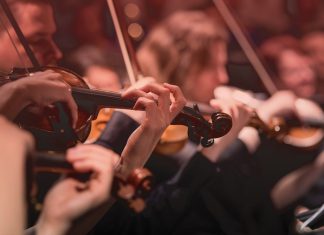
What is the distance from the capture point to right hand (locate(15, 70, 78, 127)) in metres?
1.08

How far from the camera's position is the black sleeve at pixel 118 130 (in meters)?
1.20

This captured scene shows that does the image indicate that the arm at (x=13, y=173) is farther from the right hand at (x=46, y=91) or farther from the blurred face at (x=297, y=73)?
the blurred face at (x=297, y=73)

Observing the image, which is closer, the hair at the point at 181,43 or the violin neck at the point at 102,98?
the violin neck at the point at 102,98

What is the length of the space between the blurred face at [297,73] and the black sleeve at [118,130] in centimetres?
45

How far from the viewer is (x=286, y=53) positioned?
4.93 ft

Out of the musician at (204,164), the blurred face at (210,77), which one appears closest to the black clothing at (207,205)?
the musician at (204,164)

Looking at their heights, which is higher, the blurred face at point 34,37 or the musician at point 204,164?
the blurred face at point 34,37

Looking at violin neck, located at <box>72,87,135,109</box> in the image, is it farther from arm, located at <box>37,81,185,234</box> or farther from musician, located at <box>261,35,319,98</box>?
musician, located at <box>261,35,319,98</box>

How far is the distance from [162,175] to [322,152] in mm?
409

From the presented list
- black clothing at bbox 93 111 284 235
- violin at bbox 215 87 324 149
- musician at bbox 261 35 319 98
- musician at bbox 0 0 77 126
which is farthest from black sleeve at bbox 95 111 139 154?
musician at bbox 261 35 319 98

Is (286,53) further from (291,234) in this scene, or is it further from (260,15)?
(291,234)

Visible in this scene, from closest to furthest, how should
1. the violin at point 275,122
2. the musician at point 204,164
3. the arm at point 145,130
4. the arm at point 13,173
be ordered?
the arm at point 13,173, the arm at point 145,130, the musician at point 204,164, the violin at point 275,122

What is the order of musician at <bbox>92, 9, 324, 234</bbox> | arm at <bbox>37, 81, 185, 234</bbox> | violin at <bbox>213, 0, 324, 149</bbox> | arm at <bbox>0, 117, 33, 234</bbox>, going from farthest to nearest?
violin at <bbox>213, 0, 324, 149</bbox>
musician at <bbox>92, 9, 324, 234</bbox>
arm at <bbox>37, 81, 185, 234</bbox>
arm at <bbox>0, 117, 33, 234</bbox>

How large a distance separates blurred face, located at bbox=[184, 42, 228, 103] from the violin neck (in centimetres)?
20
